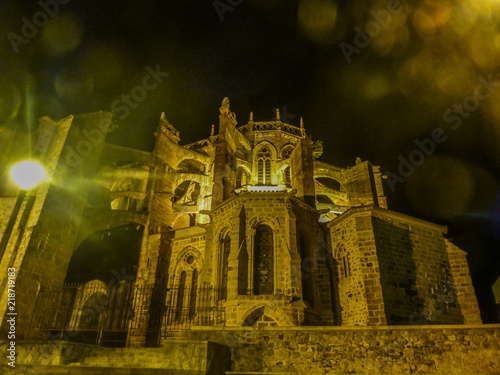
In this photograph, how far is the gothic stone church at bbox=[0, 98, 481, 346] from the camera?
12.8m

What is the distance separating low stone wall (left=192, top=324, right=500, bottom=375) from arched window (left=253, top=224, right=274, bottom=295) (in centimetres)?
410

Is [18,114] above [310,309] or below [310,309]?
above

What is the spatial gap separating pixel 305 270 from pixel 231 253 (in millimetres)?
3544

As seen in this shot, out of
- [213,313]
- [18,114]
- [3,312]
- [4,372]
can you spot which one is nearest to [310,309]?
[213,313]

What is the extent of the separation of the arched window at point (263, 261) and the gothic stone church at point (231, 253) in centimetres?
4

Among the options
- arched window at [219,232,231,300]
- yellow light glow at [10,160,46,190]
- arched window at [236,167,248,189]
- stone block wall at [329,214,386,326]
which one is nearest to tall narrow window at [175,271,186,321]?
arched window at [219,232,231,300]

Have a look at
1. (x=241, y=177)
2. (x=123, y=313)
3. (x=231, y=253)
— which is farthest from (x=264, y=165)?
(x=123, y=313)

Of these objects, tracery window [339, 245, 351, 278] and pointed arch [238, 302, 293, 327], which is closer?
pointed arch [238, 302, 293, 327]

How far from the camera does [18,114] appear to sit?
1352 cm

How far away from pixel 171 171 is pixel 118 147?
343 centimetres

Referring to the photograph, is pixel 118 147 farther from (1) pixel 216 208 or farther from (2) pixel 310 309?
(2) pixel 310 309

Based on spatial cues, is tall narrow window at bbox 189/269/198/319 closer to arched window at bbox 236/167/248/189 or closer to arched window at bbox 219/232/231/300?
arched window at bbox 219/232/231/300

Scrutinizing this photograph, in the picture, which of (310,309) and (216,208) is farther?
(216,208)

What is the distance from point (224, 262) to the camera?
14.8 meters
